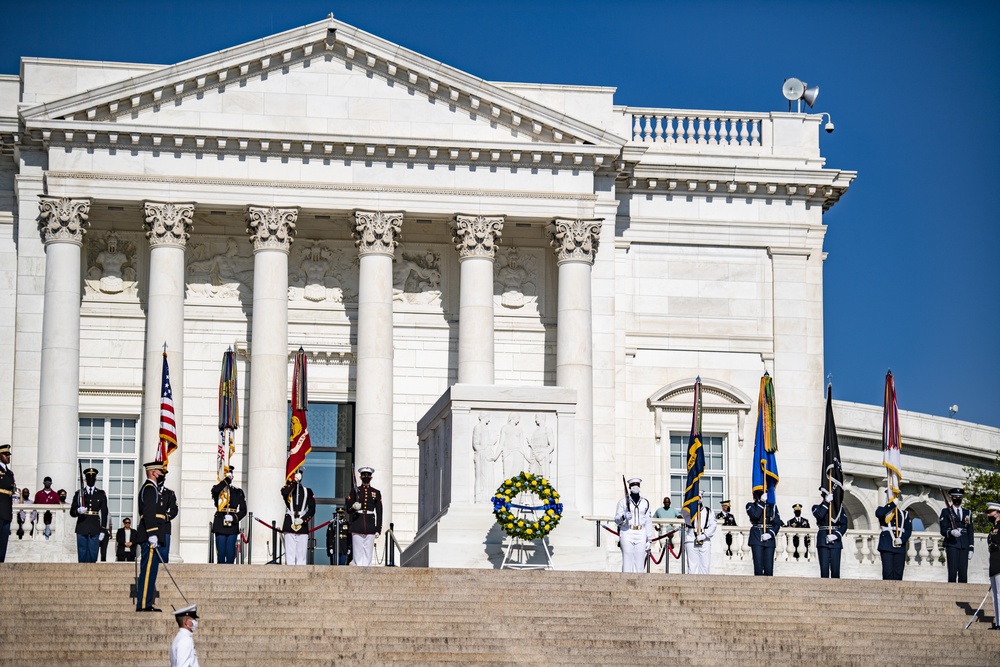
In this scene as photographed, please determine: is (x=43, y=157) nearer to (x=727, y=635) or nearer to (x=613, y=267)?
(x=613, y=267)

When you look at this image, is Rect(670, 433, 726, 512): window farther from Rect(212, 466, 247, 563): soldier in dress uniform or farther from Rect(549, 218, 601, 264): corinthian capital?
Rect(212, 466, 247, 563): soldier in dress uniform

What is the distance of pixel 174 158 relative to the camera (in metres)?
49.4

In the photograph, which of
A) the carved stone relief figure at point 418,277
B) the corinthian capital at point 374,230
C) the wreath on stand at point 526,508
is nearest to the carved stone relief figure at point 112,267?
the corinthian capital at point 374,230

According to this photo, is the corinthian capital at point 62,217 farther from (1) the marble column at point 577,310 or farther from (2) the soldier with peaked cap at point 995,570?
(2) the soldier with peaked cap at point 995,570

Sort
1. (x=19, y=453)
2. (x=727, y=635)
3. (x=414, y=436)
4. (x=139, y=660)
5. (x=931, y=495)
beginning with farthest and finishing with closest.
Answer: (x=931, y=495)
(x=414, y=436)
(x=19, y=453)
(x=727, y=635)
(x=139, y=660)

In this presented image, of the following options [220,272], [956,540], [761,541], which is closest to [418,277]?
[220,272]

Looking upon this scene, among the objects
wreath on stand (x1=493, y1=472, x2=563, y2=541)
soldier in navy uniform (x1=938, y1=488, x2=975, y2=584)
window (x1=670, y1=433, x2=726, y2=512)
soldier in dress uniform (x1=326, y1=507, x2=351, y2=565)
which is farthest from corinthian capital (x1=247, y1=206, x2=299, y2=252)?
soldier in navy uniform (x1=938, y1=488, x2=975, y2=584)

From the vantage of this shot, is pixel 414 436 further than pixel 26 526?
Yes

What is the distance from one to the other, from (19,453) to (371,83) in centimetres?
1233

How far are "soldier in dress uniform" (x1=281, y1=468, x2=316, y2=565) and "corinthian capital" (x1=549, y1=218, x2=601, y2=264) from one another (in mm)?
14661

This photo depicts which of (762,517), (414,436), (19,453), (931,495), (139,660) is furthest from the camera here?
(931,495)

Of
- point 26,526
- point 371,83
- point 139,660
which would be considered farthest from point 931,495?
point 139,660

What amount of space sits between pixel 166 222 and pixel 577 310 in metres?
10.2

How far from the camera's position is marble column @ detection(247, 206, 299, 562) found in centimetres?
4794
